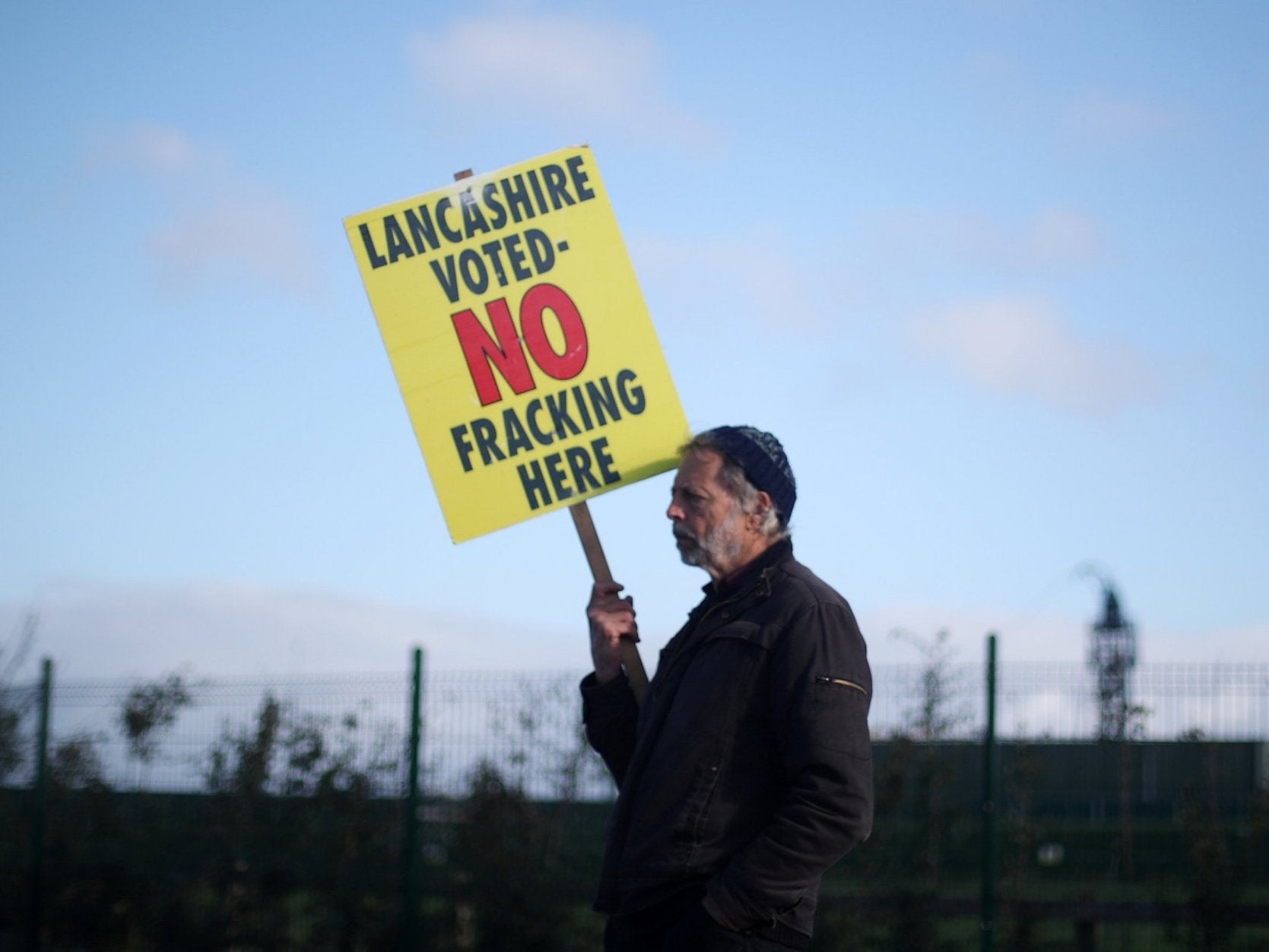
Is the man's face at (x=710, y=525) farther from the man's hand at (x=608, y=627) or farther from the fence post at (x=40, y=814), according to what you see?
the fence post at (x=40, y=814)

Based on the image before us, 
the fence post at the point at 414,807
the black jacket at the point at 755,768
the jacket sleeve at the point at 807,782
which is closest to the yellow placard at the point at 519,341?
the black jacket at the point at 755,768

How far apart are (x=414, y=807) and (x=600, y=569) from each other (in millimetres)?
5385

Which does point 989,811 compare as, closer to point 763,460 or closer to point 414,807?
point 414,807

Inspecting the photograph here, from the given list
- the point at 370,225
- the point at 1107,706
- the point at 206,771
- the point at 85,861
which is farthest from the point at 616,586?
the point at 85,861

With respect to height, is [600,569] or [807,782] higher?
[600,569]

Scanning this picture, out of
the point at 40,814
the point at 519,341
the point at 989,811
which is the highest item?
the point at 519,341

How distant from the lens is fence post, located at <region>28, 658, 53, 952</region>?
1055 centimetres

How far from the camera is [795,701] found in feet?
10.2

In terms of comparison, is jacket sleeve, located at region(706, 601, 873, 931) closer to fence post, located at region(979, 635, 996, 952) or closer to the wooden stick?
the wooden stick

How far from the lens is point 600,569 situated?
12.5ft

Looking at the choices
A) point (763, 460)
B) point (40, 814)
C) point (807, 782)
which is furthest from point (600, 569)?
point (40, 814)

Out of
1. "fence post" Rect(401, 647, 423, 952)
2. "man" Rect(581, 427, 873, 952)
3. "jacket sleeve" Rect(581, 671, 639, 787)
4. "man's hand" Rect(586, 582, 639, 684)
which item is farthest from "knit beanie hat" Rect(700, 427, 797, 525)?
"fence post" Rect(401, 647, 423, 952)

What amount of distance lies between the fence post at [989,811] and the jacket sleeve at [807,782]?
472cm

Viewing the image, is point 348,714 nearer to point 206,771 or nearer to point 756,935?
point 206,771
